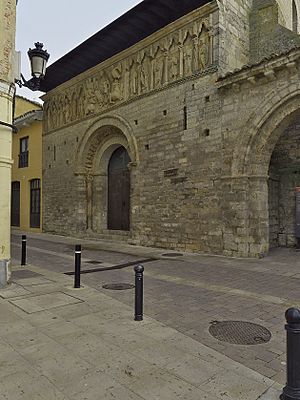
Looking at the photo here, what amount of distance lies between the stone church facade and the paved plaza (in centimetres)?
344

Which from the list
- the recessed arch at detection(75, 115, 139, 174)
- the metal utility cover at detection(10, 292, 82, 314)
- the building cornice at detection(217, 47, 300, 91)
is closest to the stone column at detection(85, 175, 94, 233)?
the recessed arch at detection(75, 115, 139, 174)

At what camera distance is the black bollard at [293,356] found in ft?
7.98

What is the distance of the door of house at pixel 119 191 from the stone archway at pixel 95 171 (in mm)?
287

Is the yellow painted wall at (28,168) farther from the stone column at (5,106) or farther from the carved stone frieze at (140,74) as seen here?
the stone column at (5,106)

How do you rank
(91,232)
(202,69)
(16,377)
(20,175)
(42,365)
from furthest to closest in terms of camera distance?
(20,175) → (91,232) → (202,69) → (42,365) → (16,377)

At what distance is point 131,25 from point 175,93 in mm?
3840

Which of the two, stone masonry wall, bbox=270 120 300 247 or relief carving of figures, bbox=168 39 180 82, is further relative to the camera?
relief carving of figures, bbox=168 39 180 82

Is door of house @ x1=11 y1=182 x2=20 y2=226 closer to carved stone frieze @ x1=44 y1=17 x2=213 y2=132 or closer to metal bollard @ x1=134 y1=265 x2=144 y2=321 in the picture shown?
carved stone frieze @ x1=44 y1=17 x2=213 y2=132

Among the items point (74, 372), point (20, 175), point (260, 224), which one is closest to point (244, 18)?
point (260, 224)

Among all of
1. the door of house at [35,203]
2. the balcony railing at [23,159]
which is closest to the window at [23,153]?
the balcony railing at [23,159]

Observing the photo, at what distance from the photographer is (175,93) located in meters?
12.2

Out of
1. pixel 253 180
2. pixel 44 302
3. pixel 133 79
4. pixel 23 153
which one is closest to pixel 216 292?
pixel 44 302

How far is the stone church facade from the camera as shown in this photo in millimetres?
10055

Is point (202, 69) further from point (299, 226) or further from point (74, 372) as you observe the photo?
point (74, 372)
